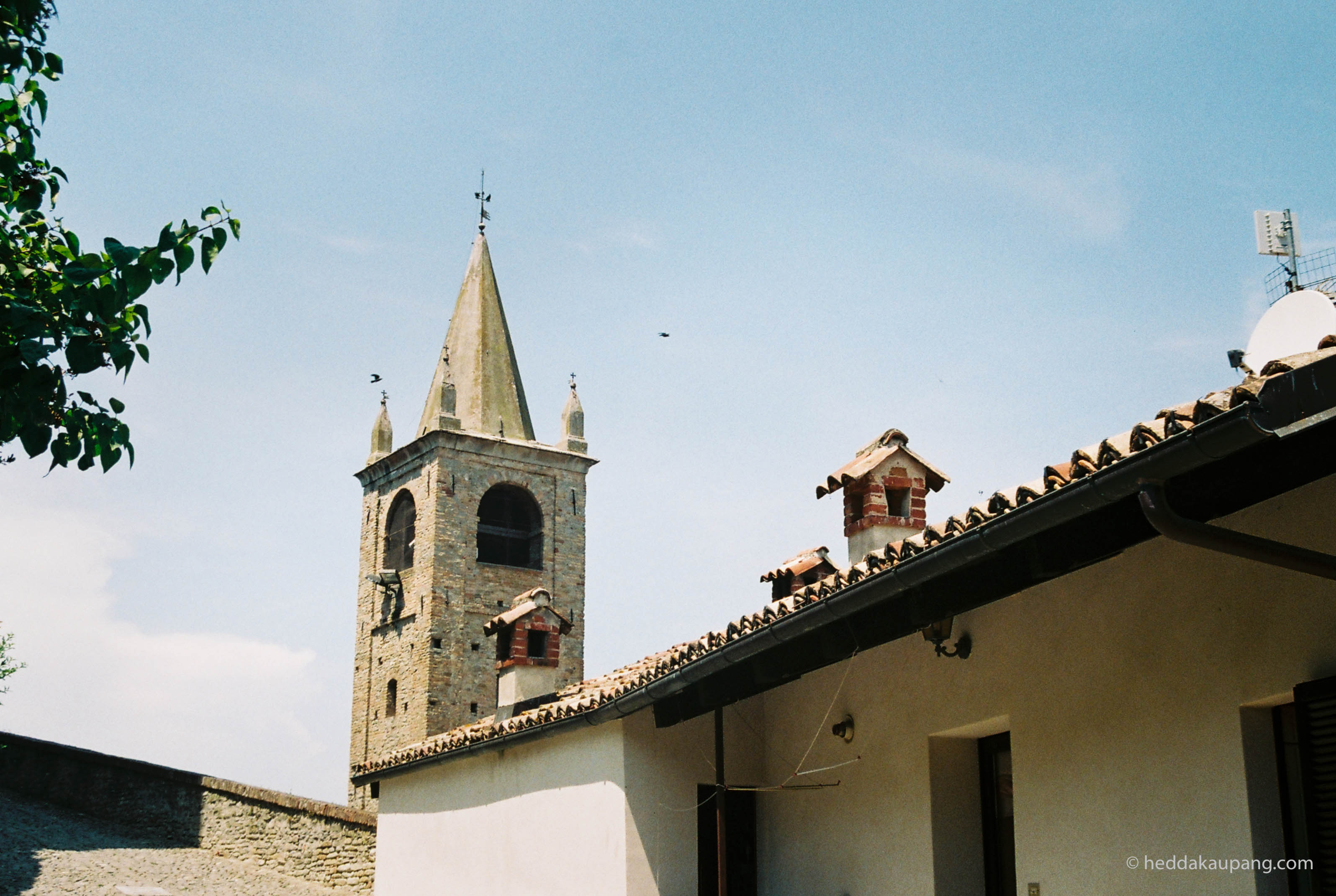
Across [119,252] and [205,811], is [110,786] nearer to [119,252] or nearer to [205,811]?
[205,811]

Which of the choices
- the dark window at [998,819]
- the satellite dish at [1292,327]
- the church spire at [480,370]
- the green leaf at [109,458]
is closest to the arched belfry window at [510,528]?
the church spire at [480,370]

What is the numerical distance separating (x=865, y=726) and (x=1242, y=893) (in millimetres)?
3376

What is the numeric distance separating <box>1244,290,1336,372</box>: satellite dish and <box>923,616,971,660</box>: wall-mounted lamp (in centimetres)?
222

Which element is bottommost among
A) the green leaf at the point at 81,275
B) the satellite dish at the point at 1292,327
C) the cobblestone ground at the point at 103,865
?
the cobblestone ground at the point at 103,865

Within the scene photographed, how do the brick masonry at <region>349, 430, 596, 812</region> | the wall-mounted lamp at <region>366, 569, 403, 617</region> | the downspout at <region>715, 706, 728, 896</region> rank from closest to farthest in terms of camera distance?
1. the downspout at <region>715, 706, 728, 896</region>
2. the brick masonry at <region>349, 430, 596, 812</region>
3. the wall-mounted lamp at <region>366, 569, 403, 617</region>

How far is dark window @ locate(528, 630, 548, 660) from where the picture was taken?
15.2 metres

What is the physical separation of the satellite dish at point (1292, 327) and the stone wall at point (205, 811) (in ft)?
46.5

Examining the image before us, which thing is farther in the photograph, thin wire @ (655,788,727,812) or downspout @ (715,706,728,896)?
thin wire @ (655,788,727,812)

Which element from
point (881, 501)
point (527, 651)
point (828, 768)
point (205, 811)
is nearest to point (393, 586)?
point (205, 811)

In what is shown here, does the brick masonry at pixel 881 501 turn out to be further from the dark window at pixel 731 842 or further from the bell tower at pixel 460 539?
the bell tower at pixel 460 539

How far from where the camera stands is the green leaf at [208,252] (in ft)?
18.8

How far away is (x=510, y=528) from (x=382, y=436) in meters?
4.18

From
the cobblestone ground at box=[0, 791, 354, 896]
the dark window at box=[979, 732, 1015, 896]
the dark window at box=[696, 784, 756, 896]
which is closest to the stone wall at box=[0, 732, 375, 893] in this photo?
the cobblestone ground at box=[0, 791, 354, 896]

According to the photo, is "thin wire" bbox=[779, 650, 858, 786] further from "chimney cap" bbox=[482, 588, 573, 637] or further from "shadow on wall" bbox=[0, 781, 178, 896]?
"shadow on wall" bbox=[0, 781, 178, 896]
